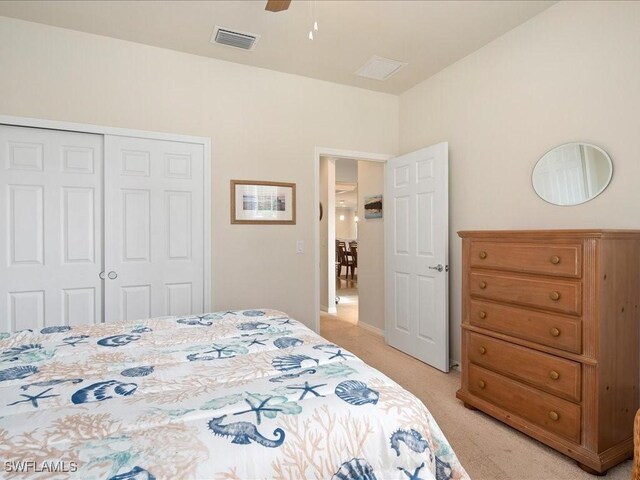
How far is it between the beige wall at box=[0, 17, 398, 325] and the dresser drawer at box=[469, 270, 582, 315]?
5.71ft

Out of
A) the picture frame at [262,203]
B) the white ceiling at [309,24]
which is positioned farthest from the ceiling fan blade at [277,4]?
the picture frame at [262,203]

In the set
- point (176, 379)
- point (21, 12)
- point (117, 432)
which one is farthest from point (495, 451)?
point (21, 12)

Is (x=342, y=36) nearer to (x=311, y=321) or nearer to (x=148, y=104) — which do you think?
(x=148, y=104)

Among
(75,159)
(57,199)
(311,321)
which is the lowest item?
(311,321)

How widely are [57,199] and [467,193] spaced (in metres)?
3.44

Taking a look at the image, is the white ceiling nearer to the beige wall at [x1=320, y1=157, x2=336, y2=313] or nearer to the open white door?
the open white door

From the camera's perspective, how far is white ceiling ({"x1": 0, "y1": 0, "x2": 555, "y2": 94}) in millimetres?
Result: 2471

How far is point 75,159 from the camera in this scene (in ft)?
9.22

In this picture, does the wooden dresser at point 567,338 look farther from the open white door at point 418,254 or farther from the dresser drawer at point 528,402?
the open white door at point 418,254

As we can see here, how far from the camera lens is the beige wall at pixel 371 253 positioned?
4343 millimetres

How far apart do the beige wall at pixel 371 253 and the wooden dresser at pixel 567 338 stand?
2023 mm

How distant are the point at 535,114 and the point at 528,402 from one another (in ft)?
6.59

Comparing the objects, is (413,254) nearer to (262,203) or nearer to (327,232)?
(262,203)

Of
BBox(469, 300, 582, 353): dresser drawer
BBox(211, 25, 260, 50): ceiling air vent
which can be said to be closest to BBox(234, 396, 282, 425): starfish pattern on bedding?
BBox(469, 300, 582, 353): dresser drawer
